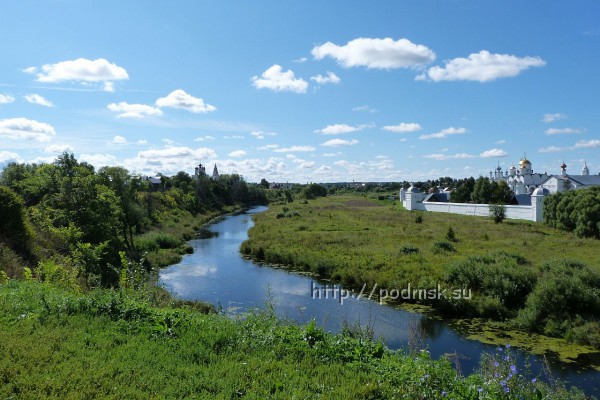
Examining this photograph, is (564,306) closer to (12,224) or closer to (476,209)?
(12,224)

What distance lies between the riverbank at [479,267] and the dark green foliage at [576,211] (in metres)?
1.29

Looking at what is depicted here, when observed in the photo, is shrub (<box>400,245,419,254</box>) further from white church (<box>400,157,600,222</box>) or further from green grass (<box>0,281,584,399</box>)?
white church (<box>400,157,600,222</box>)

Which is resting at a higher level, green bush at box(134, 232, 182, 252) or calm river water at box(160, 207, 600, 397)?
green bush at box(134, 232, 182, 252)

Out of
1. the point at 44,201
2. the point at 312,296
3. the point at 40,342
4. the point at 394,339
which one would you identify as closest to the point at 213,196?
the point at 44,201

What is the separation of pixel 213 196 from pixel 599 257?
71815 millimetres

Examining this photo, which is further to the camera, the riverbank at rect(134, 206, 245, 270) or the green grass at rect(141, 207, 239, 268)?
the green grass at rect(141, 207, 239, 268)

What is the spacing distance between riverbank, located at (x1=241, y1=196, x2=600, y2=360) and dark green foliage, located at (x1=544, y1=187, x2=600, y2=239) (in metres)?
1.29

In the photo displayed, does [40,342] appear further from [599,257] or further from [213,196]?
[213,196]

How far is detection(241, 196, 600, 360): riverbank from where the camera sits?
1444cm

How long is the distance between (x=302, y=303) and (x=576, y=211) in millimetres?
29220

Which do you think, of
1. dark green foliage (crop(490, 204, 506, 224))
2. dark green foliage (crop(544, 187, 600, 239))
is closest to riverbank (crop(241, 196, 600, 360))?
dark green foliage (crop(544, 187, 600, 239))

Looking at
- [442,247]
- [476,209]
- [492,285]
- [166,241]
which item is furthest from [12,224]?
[476,209]

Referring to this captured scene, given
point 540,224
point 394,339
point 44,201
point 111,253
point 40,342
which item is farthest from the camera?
point 540,224

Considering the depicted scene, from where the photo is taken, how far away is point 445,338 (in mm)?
14117
